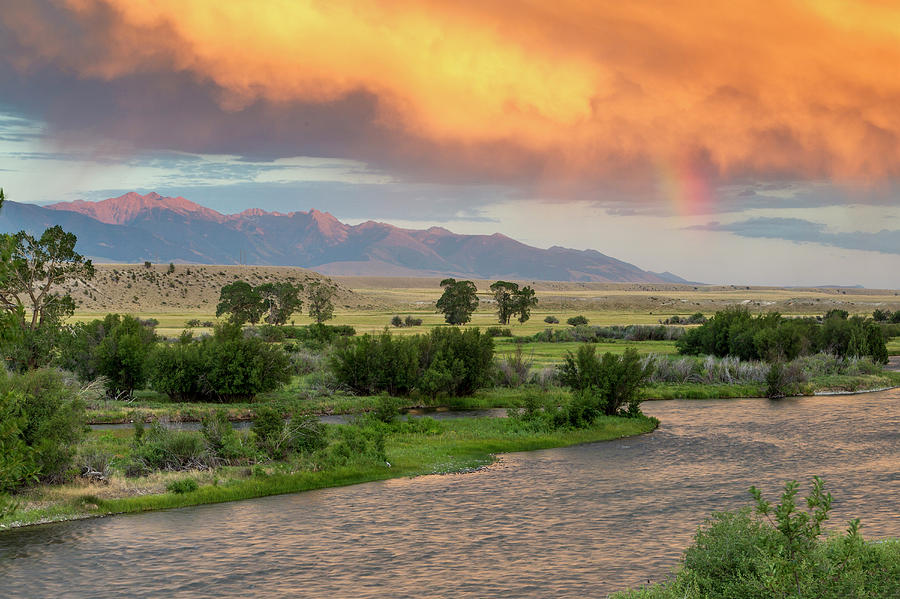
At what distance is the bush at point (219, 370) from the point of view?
41.0 m

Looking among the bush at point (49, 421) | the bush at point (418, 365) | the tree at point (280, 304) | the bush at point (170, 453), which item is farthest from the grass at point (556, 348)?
the tree at point (280, 304)

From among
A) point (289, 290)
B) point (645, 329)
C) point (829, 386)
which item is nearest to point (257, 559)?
point (829, 386)

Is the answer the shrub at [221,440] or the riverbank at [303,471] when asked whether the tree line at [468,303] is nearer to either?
the riverbank at [303,471]

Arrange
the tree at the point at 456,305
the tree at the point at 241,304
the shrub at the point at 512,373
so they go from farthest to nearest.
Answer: the tree at the point at 456,305
the tree at the point at 241,304
the shrub at the point at 512,373

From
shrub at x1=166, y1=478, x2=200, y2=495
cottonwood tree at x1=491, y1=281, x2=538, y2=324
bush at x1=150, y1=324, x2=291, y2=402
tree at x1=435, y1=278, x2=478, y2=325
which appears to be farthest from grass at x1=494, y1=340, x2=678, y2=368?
shrub at x1=166, y1=478, x2=200, y2=495

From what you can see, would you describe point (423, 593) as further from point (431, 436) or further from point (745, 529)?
point (431, 436)

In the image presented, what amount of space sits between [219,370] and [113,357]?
612 centimetres

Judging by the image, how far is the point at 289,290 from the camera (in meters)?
108

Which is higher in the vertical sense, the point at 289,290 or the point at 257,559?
the point at 289,290

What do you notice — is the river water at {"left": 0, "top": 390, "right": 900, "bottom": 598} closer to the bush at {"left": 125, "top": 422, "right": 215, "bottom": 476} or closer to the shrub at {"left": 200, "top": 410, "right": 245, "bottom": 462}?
the shrub at {"left": 200, "top": 410, "right": 245, "bottom": 462}

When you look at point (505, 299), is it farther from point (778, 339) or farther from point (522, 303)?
point (778, 339)

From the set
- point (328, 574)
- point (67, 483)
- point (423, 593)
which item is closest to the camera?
point (423, 593)

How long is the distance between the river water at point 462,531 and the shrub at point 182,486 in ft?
2.97

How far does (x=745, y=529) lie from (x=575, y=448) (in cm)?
2014
